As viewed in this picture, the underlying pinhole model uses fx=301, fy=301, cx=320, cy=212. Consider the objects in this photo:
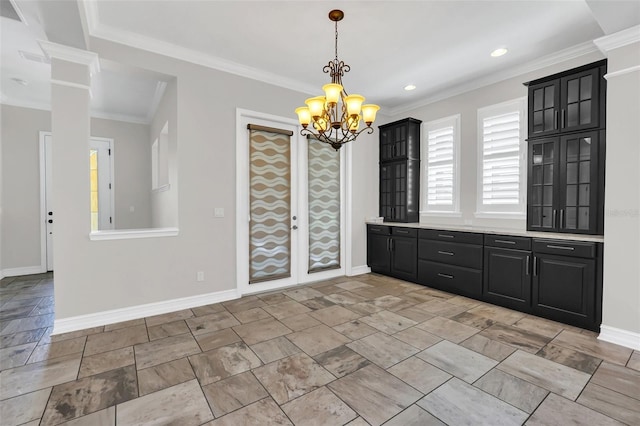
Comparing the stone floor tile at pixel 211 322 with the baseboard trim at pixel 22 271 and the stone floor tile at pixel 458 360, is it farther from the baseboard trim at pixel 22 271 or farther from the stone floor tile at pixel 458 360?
the baseboard trim at pixel 22 271

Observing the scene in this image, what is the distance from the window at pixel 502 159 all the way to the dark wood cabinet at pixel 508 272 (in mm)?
630

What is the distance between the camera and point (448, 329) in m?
3.03

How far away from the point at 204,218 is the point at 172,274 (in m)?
0.75

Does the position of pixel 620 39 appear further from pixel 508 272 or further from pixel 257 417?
pixel 257 417

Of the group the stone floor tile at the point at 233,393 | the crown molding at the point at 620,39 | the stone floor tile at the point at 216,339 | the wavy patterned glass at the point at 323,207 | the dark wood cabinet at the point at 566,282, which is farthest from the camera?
the wavy patterned glass at the point at 323,207

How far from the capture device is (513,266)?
3541 mm

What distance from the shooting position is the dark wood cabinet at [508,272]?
11.2ft

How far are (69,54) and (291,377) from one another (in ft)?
12.0

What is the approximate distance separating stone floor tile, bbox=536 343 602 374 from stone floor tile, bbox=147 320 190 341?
10.7 ft

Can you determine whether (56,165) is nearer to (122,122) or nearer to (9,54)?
(9,54)

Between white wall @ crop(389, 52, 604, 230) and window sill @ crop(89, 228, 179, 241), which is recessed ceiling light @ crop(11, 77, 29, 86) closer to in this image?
window sill @ crop(89, 228, 179, 241)

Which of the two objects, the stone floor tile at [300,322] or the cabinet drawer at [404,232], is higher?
the cabinet drawer at [404,232]

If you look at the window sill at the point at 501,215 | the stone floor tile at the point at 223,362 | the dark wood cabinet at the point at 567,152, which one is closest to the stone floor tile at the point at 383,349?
the stone floor tile at the point at 223,362

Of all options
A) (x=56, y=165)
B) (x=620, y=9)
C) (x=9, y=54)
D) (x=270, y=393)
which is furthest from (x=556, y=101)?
(x=9, y=54)
